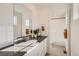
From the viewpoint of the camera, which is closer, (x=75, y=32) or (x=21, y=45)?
(x=75, y=32)

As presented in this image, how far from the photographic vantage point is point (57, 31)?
7.04ft

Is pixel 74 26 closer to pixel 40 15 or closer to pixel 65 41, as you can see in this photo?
pixel 65 41

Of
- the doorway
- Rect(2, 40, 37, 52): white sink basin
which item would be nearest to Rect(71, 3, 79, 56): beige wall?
the doorway

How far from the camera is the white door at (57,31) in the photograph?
2.09 meters

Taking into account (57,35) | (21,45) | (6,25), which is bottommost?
(21,45)

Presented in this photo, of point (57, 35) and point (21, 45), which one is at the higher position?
point (57, 35)

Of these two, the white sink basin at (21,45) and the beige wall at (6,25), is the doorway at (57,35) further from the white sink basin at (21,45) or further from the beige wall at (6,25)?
the beige wall at (6,25)

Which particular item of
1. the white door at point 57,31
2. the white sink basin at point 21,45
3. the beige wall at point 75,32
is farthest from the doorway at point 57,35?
the white sink basin at point 21,45

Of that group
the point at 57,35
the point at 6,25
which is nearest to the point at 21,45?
the point at 6,25

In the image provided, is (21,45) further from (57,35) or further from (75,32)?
(75,32)

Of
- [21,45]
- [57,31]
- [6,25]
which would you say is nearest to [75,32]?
[57,31]

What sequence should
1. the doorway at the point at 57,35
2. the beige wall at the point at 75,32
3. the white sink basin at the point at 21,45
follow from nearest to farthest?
1. the beige wall at the point at 75,32
2. the white sink basin at the point at 21,45
3. the doorway at the point at 57,35

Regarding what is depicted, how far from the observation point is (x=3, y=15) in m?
2.11

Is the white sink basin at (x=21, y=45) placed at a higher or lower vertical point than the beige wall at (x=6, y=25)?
lower
